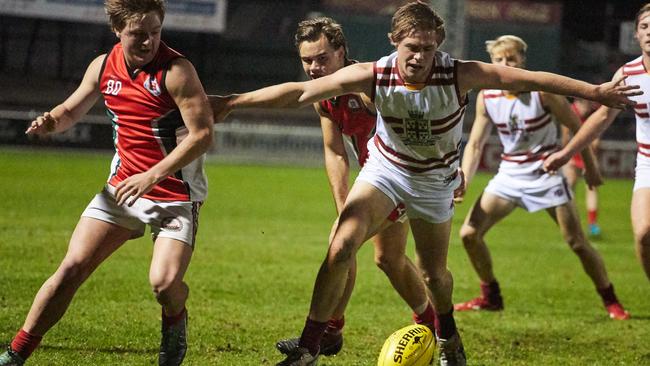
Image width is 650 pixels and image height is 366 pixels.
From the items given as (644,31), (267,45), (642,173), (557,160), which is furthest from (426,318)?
(267,45)

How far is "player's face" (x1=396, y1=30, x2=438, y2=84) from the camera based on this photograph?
5.52 metres

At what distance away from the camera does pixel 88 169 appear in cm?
2164

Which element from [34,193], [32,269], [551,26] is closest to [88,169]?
[34,193]

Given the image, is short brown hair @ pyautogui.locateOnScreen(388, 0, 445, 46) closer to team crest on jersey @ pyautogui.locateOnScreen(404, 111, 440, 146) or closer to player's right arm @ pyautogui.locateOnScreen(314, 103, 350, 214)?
team crest on jersey @ pyautogui.locateOnScreen(404, 111, 440, 146)

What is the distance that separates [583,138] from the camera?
22.9 feet

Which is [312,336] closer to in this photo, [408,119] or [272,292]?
[408,119]

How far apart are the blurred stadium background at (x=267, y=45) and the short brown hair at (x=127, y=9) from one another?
2142cm

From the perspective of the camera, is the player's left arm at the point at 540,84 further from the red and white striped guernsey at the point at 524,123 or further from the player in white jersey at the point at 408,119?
the red and white striped guernsey at the point at 524,123

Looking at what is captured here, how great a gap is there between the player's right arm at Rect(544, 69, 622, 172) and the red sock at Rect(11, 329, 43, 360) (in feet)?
11.4

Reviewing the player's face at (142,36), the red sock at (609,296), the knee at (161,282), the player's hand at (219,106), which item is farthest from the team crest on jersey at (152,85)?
the red sock at (609,296)

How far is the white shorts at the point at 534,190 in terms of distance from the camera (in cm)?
893

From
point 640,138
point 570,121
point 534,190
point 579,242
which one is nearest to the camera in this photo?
point 640,138

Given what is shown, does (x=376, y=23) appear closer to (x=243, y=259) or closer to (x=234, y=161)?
(x=234, y=161)

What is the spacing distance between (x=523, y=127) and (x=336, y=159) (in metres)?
2.69
